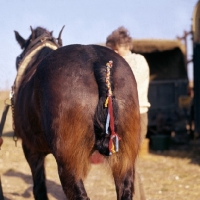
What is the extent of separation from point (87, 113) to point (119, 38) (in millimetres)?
1639

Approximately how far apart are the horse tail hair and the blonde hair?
1.42 metres

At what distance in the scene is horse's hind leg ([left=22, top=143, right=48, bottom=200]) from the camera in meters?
5.46

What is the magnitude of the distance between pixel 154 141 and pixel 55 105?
25.3 ft

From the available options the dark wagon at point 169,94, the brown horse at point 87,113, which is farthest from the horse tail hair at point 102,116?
the dark wagon at point 169,94

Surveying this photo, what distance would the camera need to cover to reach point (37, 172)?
5.59m

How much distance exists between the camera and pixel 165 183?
7652mm

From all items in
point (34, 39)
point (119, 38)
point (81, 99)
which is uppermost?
point (34, 39)

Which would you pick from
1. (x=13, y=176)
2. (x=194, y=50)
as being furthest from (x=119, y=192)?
(x=194, y=50)

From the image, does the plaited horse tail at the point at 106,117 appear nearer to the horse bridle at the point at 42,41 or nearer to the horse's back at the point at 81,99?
the horse's back at the point at 81,99

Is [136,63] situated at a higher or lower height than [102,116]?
higher

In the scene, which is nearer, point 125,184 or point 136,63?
point 125,184

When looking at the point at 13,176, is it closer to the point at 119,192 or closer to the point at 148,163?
the point at 148,163

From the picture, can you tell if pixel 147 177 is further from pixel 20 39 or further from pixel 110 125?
pixel 110 125

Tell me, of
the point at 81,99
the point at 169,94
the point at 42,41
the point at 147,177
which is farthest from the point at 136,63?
the point at 169,94
